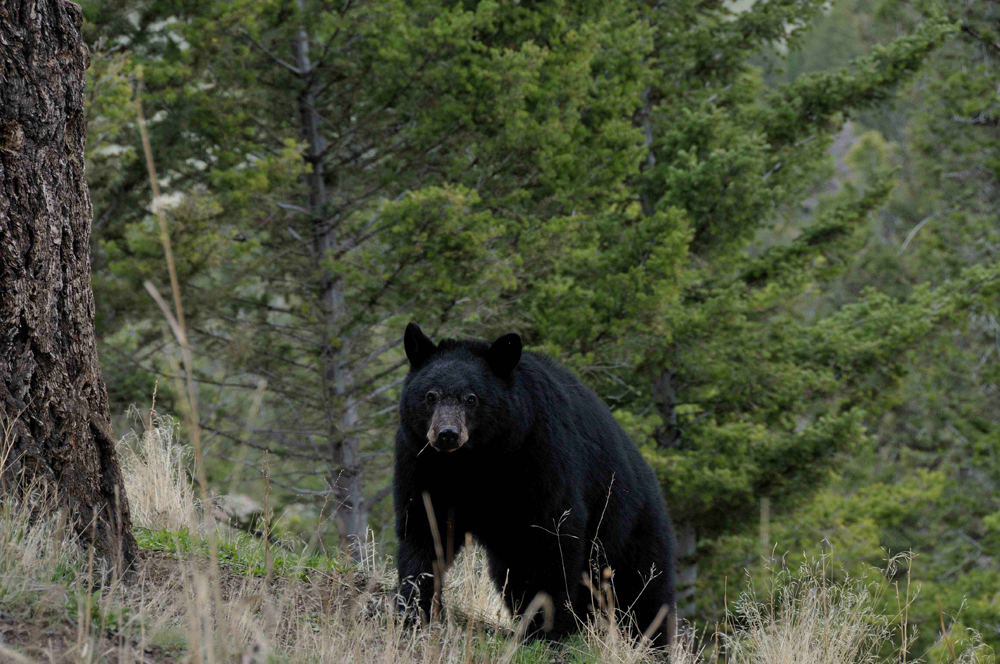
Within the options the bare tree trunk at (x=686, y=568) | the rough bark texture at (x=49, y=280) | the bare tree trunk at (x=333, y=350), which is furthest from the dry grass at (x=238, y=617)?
the bare tree trunk at (x=686, y=568)

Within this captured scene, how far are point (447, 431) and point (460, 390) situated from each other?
39cm

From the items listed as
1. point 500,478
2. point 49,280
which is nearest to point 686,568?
point 500,478

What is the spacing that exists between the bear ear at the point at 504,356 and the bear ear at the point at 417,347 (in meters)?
0.36

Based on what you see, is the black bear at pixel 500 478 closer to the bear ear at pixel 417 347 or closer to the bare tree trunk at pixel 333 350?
the bear ear at pixel 417 347

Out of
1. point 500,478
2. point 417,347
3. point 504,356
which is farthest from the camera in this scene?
point 417,347

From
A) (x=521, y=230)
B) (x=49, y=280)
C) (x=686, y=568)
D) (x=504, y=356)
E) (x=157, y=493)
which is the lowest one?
(x=686, y=568)

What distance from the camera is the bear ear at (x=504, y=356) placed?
475 centimetres

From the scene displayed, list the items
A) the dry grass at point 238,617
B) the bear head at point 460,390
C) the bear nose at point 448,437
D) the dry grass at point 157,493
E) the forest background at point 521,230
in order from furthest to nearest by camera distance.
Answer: the forest background at point 521,230 → the dry grass at point 157,493 → the bear head at point 460,390 → the bear nose at point 448,437 → the dry grass at point 238,617

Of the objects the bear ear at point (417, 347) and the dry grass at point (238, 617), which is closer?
the dry grass at point (238, 617)

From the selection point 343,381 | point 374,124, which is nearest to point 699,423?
point 343,381

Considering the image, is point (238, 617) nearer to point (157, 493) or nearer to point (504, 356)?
point (504, 356)

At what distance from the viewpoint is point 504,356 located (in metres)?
4.80

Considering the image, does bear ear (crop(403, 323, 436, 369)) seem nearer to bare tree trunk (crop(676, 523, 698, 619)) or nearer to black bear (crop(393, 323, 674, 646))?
black bear (crop(393, 323, 674, 646))

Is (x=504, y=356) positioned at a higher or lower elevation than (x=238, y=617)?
higher
